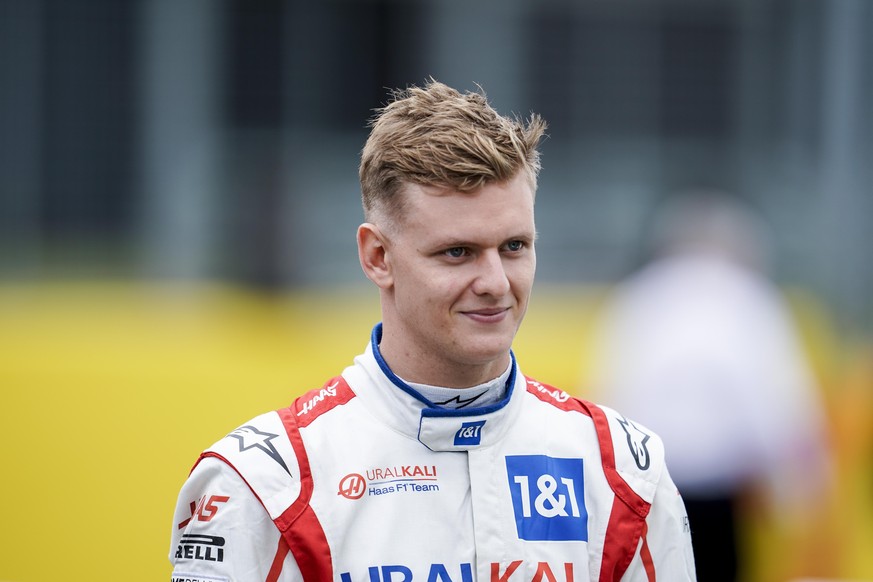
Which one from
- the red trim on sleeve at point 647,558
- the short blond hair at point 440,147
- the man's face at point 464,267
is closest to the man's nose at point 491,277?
the man's face at point 464,267

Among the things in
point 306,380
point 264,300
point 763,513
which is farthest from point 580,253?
point 763,513

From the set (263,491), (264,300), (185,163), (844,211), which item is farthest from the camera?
(185,163)

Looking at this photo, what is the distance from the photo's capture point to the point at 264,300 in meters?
8.40

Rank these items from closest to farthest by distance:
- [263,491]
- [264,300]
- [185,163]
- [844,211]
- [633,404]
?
[263,491], [633,404], [844,211], [264,300], [185,163]

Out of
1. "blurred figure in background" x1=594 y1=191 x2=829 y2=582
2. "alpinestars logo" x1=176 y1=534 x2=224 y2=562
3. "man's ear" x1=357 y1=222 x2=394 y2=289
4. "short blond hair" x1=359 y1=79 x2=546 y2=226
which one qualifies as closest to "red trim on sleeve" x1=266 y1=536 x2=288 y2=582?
"alpinestars logo" x1=176 y1=534 x2=224 y2=562

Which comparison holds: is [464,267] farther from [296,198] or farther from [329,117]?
[329,117]

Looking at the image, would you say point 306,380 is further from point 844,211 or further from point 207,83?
point 207,83

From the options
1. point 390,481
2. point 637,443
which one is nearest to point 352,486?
point 390,481

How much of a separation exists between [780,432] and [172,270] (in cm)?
460

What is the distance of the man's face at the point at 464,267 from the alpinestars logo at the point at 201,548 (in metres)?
0.59

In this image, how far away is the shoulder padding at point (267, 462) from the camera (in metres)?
2.61

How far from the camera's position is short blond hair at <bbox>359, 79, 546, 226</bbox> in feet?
8.63

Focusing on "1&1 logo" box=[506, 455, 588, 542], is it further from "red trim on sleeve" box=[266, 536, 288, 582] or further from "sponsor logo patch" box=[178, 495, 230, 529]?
"sponsor logo patch" box=[178, 495, 230, 529]

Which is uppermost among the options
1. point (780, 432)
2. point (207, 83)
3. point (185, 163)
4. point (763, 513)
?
point (207, 83)
